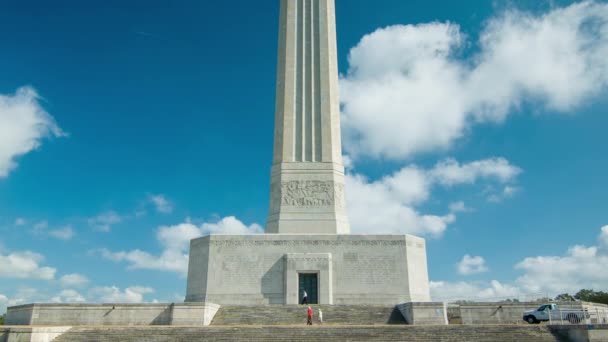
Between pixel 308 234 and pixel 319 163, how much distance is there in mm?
4437

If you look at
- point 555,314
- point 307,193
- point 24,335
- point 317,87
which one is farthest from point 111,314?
point 555,314

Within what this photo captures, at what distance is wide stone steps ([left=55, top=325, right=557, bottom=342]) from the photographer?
15.6m

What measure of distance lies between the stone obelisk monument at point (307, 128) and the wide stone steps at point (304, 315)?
5.51 meters

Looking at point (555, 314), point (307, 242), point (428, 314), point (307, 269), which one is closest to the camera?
point (555, 314)

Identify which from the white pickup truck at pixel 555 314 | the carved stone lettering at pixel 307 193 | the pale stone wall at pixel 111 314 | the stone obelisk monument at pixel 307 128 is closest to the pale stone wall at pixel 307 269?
the stone obelisk monument at pixel 307 128

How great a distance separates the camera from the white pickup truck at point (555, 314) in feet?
59.0

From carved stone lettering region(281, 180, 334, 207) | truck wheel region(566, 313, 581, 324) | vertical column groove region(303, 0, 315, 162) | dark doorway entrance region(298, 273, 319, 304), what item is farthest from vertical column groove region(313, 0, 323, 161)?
truck wheel region(566, 313, 581, 324)

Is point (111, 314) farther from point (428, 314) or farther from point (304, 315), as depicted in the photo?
point (428, 314)

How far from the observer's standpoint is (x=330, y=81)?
28.7 metres

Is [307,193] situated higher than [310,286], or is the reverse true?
[307,193]

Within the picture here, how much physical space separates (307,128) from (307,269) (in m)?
8.19

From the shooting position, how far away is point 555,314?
18219mm

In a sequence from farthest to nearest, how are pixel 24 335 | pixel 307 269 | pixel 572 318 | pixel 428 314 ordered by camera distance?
pixel 307 269, pixel 428 314, pixel 572 318, pixel 24 335

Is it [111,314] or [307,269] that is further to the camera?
[307,269]
